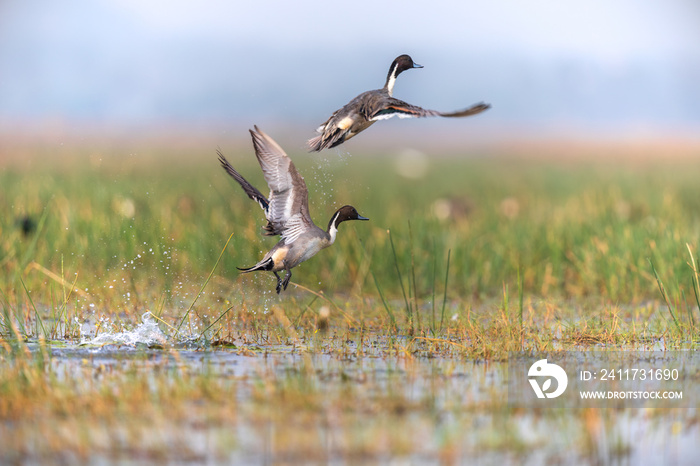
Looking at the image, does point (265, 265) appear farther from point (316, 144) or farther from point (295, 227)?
point (316, 144)

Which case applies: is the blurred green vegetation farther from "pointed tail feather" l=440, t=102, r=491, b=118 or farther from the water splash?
"pointed tail feather" l=440, t=102, r=491, b=118

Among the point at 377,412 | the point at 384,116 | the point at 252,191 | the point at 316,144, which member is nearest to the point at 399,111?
the point at 384,116

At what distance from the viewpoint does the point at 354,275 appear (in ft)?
29.4

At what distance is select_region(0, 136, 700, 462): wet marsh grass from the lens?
14.6 ft

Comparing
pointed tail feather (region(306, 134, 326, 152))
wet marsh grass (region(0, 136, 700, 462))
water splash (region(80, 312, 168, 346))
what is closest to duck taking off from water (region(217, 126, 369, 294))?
pointed tail feather (region(306, 134, 326, 152))

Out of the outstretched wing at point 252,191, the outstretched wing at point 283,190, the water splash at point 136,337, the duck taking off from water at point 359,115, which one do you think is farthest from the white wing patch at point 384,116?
the water splash at point 136,337

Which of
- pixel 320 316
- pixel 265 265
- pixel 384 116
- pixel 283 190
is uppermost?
pixel 384 116

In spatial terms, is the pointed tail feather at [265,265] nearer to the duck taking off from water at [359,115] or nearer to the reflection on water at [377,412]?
the reflection on water at [377,412]

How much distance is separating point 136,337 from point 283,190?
1.44 m

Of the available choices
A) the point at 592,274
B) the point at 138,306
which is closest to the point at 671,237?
the point at 592,274

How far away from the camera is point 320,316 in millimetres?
7227

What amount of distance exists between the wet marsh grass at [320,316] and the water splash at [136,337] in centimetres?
11

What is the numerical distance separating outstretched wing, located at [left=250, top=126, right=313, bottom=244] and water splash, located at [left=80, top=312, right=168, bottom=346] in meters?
1.08

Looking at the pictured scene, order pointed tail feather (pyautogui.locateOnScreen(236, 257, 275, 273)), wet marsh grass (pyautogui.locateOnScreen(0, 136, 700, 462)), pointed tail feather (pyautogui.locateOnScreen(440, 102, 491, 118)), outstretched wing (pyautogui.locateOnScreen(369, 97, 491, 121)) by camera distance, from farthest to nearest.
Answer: pointed tail feather (pyautogui.locateOnScreen(236, 257, 275, 273)) < outstretched wing (pyautogui.locateOnScreen(369, 97, 491, 121)) < pointed tail feather (pyautogui.locateOnScreen(440, 102, 491, 118)) < wet marsh grass (pyautogui.locateOnScreen(0, 136, 700, 462))
